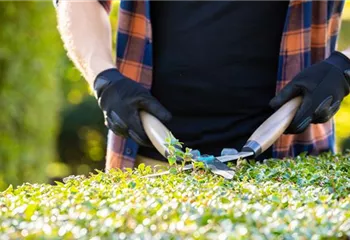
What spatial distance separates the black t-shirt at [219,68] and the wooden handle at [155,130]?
382 mm

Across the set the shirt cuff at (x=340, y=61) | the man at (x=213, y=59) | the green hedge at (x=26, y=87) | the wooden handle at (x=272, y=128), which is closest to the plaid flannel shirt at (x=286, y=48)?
the man at (x=213, y=59)

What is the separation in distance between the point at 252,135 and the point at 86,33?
939 mm

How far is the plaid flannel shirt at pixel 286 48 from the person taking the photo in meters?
3.22

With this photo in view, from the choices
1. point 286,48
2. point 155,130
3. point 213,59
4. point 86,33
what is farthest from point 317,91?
point 86,33

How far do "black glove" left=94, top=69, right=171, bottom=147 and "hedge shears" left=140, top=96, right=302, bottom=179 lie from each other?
0.10 ft

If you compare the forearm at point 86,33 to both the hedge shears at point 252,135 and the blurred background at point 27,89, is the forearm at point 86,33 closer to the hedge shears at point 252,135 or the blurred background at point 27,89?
the hedge shears at point 252,135

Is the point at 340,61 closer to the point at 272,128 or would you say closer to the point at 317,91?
the point at 317,91

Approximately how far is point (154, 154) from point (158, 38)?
0.48 m

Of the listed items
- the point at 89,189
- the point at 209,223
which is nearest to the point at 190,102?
the point at 89,189

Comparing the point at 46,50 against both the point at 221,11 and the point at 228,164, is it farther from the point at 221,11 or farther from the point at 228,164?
the point at 228,164

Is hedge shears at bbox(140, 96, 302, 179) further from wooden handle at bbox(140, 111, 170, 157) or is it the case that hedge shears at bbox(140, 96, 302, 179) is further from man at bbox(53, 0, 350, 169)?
man at bbox(53, 0, 350, 169)

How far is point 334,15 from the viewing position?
346 centimetres

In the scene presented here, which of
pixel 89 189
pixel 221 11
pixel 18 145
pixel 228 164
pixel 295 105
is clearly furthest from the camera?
pixel 18 145

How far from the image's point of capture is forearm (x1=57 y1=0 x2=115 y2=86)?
324 centimetres
